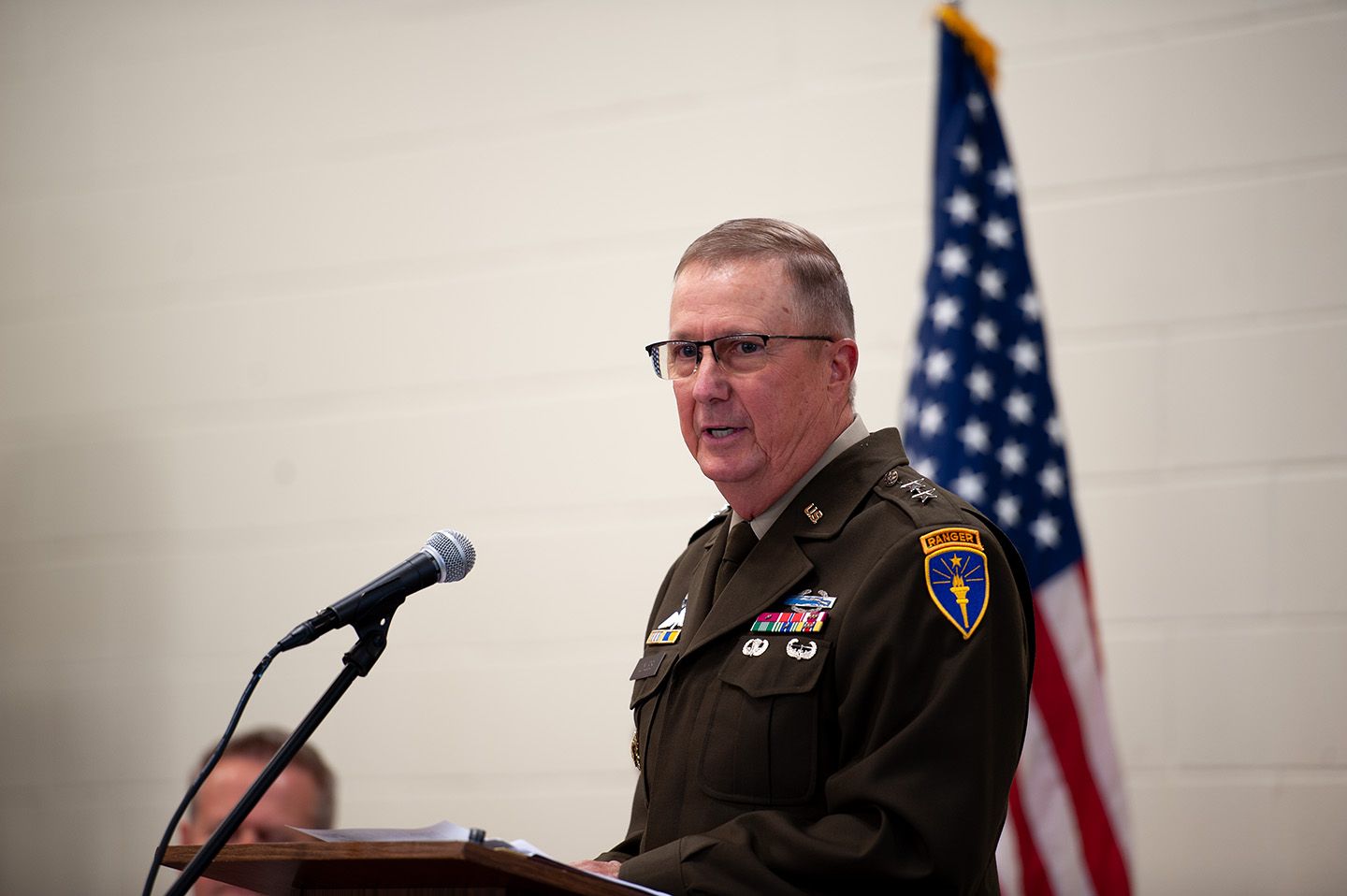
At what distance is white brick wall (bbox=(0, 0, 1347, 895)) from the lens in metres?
2.77

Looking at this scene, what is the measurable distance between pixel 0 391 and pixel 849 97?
2.52m

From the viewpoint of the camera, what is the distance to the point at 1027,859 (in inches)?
97.7

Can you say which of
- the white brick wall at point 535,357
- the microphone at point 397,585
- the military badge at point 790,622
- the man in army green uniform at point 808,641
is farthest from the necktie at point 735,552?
the white brick wall at point 535,357

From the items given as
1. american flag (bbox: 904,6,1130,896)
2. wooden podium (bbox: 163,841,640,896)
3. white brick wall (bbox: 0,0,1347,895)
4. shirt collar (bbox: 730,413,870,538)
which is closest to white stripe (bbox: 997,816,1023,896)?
american flag (bbox: 904,6,1130,896)

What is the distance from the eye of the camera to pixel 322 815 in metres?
2.89

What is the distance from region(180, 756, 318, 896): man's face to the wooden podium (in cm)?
136

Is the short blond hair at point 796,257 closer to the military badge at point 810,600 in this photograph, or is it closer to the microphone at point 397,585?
the military badge at point 810,600

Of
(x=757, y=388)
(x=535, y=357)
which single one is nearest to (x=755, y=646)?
(x=757, y=388)

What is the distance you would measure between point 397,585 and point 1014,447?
4.99 feet

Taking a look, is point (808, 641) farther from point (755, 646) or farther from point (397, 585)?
point (397, 585)

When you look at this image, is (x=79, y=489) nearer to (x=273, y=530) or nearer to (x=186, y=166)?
(x=273, y=530)

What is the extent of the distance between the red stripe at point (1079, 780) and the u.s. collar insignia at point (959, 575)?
1.03m

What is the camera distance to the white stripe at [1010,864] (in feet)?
8.13

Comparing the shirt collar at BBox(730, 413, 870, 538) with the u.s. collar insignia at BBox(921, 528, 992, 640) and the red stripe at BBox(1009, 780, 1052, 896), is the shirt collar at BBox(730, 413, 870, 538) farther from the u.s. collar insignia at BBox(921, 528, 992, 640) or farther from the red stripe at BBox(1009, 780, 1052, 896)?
the red stripe at BBox(1009, 780, 1052, 896)
